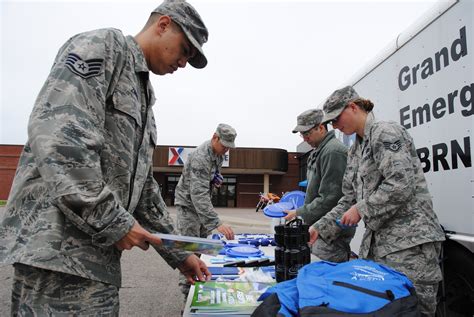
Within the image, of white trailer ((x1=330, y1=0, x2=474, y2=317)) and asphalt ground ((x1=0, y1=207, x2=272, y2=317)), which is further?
asphalt ground ((x1=0, y1=207, x2=272, y2=317))

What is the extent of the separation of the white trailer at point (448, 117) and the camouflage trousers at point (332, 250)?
72 cm

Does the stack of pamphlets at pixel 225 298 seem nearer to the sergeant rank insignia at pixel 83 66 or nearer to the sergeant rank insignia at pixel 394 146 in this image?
the sergeant rank insignia at pixel 83 66

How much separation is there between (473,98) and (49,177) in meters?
2.26

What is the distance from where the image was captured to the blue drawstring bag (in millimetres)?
1094

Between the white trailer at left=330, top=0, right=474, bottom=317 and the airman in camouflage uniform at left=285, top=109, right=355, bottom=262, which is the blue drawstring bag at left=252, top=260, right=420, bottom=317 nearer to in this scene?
the white trailer at left=330, top=0, right=474, bottom=317

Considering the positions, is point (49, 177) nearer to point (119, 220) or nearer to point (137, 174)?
point (119, 220)

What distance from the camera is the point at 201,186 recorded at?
3.54 meters

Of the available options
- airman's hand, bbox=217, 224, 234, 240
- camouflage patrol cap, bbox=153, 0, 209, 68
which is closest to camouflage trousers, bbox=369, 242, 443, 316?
airman's hand, bbox=217, 224, 234, 240

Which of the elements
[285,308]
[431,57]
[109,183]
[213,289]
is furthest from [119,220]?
[431,57]

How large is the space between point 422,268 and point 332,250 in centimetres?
86

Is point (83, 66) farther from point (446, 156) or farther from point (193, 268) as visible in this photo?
point (446, 156)

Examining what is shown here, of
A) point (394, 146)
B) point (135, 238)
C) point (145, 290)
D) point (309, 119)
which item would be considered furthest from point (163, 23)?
point (145, 290)

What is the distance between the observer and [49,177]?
98 centimetres

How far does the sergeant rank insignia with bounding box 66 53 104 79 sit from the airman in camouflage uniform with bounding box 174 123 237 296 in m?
2.34
